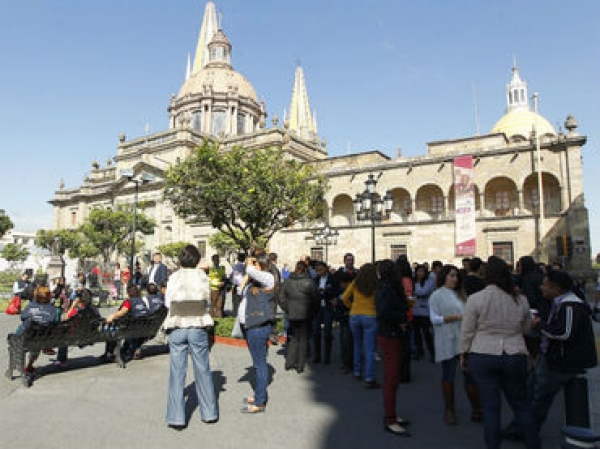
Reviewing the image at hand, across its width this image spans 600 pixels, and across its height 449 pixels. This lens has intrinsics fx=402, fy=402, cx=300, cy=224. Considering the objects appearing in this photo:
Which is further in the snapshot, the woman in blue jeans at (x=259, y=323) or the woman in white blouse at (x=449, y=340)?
the woman in blue jeans at (x=259, y=323)

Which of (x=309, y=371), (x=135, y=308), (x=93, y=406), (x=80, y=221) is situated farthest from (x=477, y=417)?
(x=80, y=221)

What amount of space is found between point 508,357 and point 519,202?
25.6 meters

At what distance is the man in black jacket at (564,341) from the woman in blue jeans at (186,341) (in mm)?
3456

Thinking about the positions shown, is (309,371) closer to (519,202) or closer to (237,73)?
(519,202)

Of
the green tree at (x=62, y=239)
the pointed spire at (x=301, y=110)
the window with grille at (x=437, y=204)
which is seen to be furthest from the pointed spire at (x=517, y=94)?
the green tree at (x=62, y=239)

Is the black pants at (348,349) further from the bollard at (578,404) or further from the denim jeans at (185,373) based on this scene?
the bollard at (578,404)

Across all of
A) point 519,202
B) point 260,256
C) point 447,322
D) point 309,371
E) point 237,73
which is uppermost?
point 237,73

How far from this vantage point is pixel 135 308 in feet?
25.6

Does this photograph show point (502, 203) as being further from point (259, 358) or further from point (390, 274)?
point (259, 358)

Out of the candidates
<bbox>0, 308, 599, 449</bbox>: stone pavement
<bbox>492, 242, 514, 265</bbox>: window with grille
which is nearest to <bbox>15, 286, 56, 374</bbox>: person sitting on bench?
<bbox>0, 308, 599, 449</bbox>: stone pavement

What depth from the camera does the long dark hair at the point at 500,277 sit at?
3.67m

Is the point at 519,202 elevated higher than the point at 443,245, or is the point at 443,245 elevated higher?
the point at 519,202

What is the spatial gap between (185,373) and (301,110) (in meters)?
61.3

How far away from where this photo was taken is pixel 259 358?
16.1 feet
